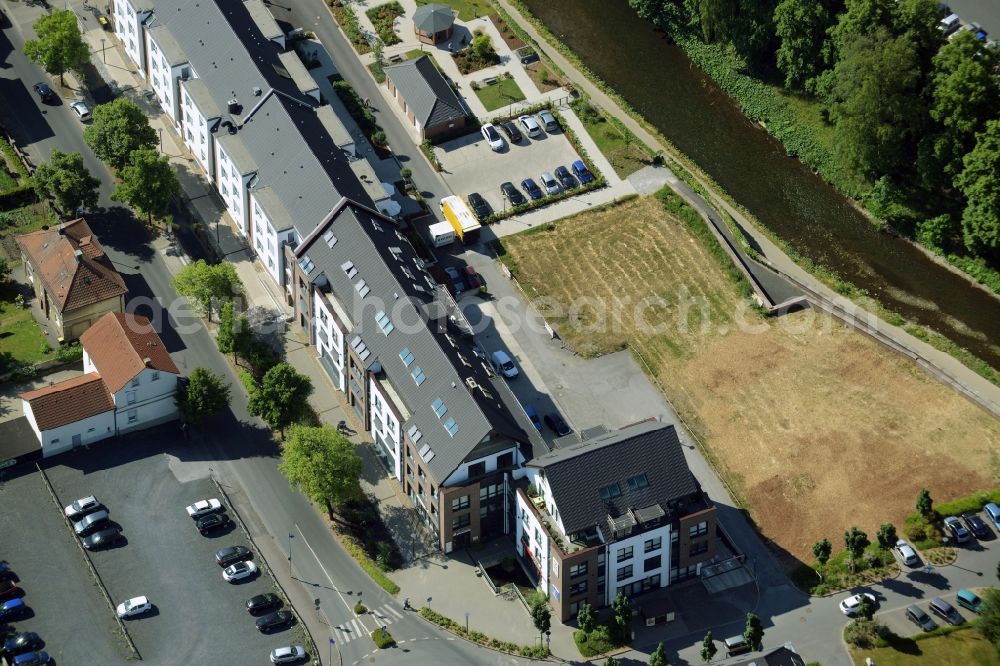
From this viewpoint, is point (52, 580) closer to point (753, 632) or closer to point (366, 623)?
point (366, 623)

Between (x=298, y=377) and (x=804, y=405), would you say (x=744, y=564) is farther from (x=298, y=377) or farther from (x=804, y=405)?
(x=298, y=377)

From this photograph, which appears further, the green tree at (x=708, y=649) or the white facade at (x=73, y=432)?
the white facade at (x=73, y=432)

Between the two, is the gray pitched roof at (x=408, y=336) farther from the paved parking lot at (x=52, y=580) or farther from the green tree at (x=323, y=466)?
the paved parking lot at (x=52, y=580)

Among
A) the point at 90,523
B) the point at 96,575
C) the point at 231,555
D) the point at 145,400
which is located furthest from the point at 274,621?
the point at 145,400

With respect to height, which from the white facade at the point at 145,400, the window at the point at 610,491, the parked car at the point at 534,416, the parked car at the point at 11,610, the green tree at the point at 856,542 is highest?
the white facade at the point at 145,400

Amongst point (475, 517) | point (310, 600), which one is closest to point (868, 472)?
point (475, 517)

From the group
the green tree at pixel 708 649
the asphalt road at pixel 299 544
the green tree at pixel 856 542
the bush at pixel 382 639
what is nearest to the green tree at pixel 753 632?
the green tree at pixel 708 649
